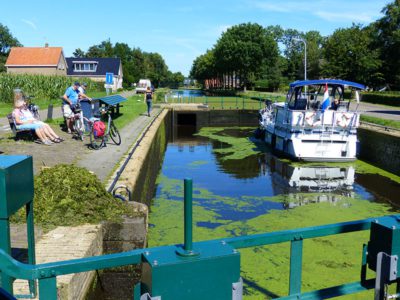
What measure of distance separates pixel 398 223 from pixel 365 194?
10.8 meters

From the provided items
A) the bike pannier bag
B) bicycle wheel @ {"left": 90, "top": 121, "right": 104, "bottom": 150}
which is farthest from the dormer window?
the bike pannier bag

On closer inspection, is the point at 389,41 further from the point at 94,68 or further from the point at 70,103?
the point at 70,103

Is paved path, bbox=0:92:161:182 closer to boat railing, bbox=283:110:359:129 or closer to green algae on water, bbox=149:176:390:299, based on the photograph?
green algae on water, bbox=149:176:390:299

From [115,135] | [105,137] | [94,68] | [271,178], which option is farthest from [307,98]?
[94,68]

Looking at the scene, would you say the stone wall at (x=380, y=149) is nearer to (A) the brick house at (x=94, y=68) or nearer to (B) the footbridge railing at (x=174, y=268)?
(B) the footbridge railing at (x=174, y=268)

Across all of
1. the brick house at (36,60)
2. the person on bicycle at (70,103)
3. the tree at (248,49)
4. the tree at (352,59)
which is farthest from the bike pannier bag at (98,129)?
the brick house at (36,60)

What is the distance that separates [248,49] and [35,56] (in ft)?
109

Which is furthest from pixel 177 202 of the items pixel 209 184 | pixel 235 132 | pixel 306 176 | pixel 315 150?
pixel 235 132

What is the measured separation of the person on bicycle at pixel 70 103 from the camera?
14.4 m

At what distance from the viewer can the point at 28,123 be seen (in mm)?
12109

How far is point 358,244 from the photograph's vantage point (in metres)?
8.06

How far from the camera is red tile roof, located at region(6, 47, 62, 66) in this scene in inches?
2682

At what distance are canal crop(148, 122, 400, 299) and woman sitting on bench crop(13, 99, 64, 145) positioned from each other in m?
3.37

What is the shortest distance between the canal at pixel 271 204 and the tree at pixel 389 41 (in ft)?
126
